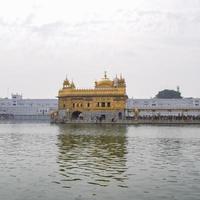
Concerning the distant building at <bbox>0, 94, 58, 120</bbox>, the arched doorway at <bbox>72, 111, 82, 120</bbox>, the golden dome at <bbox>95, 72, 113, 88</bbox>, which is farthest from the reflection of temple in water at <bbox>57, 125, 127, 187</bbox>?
the distant building at <bbox>0, 94, 58, 120</bbox>

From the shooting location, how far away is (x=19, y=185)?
12750mm

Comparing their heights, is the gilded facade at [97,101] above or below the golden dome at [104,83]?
below

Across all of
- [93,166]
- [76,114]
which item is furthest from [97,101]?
[93,166]

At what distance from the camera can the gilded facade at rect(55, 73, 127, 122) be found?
251ft

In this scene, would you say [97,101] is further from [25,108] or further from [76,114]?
[25,108]

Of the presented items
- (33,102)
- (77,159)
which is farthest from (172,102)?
(77,159)

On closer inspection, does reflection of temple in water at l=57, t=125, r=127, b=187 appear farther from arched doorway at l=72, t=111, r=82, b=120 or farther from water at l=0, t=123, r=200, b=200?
arched doorway at l=72, t=111, r=82, b=120

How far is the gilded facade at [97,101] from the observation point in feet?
251

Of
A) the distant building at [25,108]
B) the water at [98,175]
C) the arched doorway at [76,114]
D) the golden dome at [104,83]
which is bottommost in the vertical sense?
A: the water at [98,175]

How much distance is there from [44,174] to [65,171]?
2.97 ft

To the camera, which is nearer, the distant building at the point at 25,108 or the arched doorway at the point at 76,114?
the arched doorway at the point at 76,114

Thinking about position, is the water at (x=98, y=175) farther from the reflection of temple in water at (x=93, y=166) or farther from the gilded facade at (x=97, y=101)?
the gilded facade at (x=97, y=101)

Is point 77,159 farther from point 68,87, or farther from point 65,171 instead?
point 68,87

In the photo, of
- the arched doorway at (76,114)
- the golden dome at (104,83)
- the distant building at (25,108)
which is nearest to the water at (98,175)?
the golden dome at (104,83)
